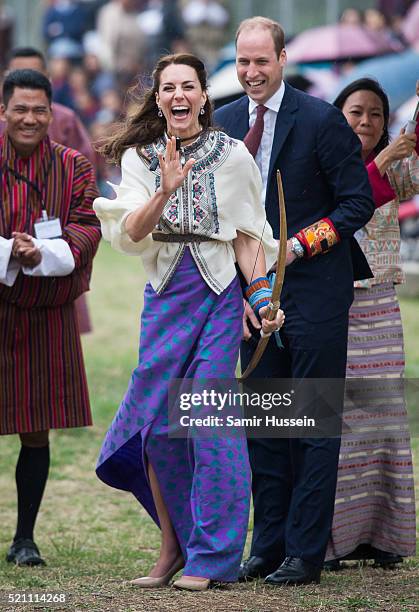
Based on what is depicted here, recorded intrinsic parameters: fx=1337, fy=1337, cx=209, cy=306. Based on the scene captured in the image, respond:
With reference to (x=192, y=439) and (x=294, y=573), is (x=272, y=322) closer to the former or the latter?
(x=192, y=439)

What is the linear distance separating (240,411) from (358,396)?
2.60 feet

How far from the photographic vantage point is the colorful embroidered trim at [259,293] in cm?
472

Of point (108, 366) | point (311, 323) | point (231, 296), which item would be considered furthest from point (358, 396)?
point (108, 366)

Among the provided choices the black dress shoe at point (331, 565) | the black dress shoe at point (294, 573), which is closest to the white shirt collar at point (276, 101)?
the black dress shoe at point (294, 573)

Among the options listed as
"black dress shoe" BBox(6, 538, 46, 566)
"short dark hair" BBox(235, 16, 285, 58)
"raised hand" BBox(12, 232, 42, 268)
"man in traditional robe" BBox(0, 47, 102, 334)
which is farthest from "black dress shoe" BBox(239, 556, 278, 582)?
"man in traditional robe" BBox(0, 47, 102, 334)

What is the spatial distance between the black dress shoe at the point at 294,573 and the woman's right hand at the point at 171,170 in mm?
1479

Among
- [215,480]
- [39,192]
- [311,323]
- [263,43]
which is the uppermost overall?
[263,43]

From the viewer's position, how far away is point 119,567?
18.5ft

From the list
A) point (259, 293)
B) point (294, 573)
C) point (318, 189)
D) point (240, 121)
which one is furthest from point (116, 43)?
point (294, 573)

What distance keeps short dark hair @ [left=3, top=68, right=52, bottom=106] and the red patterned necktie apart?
3.38ft

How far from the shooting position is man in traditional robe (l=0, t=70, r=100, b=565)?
5.54m

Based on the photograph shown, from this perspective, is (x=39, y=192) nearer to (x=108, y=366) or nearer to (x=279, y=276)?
(x=279, y=276)

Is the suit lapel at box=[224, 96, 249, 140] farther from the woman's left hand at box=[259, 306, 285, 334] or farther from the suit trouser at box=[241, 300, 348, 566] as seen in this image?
the woman's left hand at box=[259, 306, 285, 334]

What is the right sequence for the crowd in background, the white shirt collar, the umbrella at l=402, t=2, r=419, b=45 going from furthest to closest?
the crowd in background
the umbrella at l=402, t=2, r=419, b=45
the white shirt collar
